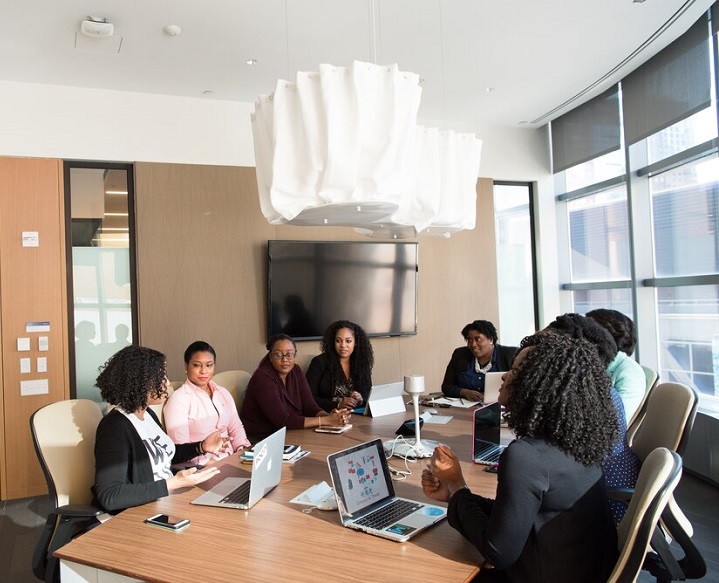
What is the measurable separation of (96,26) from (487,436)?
338 centimetres

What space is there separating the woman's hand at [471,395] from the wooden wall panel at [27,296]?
3.16m

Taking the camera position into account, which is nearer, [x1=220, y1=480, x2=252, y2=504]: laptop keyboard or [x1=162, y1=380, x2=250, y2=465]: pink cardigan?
[x1=220, y1=480, x2=252, y2=504]: laptop keyboard

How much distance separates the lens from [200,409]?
313 centimetres

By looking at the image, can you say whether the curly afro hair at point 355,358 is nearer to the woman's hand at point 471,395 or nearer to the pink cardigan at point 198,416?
the woman's hand at point 471,395

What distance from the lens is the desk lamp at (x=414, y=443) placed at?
2566 millimetres

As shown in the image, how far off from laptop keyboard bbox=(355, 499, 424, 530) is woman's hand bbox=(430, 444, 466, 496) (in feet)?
0.49

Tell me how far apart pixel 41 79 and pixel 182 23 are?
156cm

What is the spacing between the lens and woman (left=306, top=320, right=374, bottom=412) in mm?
4055

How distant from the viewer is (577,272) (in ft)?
20.6

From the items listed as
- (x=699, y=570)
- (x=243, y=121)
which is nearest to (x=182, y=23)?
(x=243, y=121)

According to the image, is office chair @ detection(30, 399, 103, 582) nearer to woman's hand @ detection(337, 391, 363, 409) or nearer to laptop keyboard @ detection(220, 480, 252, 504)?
laptop keyboard @ detection(220, 480, 252, 504)

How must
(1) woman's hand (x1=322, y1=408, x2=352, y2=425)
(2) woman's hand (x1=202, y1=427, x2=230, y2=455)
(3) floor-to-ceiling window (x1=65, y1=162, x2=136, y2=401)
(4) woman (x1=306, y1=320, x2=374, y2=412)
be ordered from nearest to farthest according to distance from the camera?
(2) woman's hand (x1=202, y1=427, x2=230, y2=455) < (1) woman's hand (x1=322, y1=408, x2=352, y2=425) < (4) woman (x1=306, y1=320, x2=374, y2=412) < (3) floor-to-ceiling window (x1=65, y1=162, x2=136, y2=401)

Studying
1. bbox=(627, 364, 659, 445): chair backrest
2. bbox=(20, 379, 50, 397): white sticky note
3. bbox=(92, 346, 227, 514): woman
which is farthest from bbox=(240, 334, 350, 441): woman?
bbox=(20, 379, 50, 397): white sticky note

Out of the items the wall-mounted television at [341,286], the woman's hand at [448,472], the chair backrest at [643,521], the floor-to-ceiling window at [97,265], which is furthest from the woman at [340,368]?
the chair backrest at [643,521]
